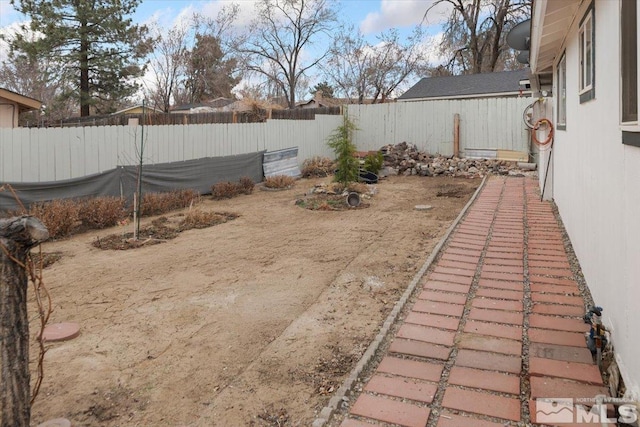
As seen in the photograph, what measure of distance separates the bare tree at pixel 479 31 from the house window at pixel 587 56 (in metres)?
24.4

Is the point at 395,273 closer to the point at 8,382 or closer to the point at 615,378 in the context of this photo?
the point at 615,378

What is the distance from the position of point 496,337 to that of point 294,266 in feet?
8.34

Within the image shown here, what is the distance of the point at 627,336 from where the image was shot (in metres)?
2.34

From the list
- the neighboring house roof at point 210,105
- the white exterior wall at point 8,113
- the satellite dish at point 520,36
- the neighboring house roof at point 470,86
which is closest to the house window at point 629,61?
the satellite dish at point 520,36

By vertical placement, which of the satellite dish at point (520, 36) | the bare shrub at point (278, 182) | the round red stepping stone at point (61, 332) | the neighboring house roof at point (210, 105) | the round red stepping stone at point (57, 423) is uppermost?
the neighboring house roof at point (210, 105)

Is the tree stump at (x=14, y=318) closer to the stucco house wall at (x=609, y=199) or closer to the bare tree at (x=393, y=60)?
the stucco house wall at (x=609, y=199)

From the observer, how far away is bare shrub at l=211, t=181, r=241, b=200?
394 inches

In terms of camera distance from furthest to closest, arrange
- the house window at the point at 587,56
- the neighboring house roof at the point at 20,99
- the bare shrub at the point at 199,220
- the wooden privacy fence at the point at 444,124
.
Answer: the wooden privacy fence at the point at 444,124 < the neighboring house roof at the point at 20,99 < the bare shrub at the point at 199,220 < the house window at the point at 587,56

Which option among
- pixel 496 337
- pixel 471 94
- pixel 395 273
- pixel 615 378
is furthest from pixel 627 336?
pixel 471 94

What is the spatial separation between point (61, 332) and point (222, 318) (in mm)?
1190

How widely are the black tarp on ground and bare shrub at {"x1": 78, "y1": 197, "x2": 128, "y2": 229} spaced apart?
368mm

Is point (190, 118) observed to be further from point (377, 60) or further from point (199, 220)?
point (377, 60)

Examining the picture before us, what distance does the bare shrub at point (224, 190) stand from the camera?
1002cm

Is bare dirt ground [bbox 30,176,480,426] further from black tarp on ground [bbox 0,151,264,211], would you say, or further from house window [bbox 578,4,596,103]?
house window [bbox 578,4,596,103]
